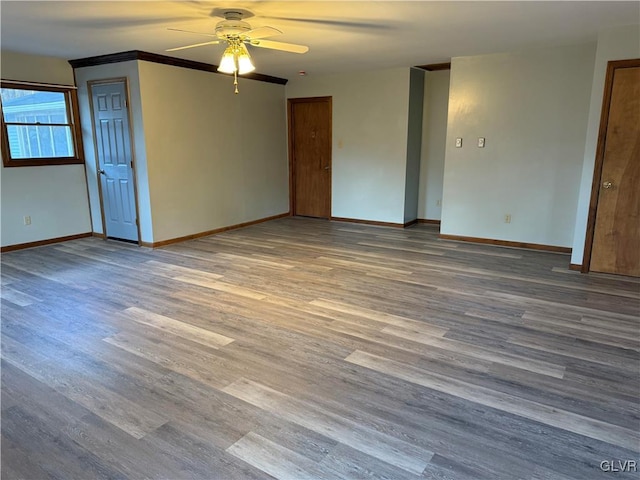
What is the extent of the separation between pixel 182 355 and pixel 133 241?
3293 millimetres

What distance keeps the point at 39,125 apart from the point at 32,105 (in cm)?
24

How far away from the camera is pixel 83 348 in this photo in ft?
9.10

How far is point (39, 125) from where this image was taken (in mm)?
5207

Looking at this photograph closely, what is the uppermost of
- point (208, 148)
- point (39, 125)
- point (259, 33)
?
point (259, 33)

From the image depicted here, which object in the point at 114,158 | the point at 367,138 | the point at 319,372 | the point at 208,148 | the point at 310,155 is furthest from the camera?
the point at 310,155

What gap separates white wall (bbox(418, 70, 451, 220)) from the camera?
6.36 metres

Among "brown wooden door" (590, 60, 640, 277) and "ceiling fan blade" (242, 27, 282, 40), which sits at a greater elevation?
"ceiling fan blade" (242, 27, 282, 40)

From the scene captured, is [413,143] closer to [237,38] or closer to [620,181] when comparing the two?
[620,181]

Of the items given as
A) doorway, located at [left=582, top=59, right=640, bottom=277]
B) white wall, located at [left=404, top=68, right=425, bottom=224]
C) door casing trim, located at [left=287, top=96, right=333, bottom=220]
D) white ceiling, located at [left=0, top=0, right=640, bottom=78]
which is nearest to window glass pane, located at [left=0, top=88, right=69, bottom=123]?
white ceiling, located at [left=0, top=0, right=640, bottom=78]

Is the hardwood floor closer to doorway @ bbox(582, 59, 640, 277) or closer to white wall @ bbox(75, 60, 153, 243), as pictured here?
doorway @ bbox(582, 59, 640, 277)

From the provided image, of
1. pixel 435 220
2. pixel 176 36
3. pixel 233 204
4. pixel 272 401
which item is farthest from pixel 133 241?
pixel 435 220

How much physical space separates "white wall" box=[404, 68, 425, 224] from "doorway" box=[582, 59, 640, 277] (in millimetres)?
2615

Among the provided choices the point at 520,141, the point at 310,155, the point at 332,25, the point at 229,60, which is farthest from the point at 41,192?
the point at 520,141

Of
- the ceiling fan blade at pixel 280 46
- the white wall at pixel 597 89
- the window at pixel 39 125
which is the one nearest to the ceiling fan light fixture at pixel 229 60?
the ceiling fan blade at pixel 280 46
